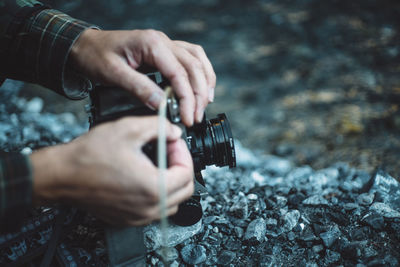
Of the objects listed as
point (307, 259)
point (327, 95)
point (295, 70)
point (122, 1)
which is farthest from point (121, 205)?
point (122, 1)

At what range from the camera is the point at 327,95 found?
3.31 m

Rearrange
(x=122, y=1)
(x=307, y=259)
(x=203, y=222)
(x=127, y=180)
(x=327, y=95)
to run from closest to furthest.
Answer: (x=127, y=180)
(x=307, y=259)
(x=203, y=222)
(x=327, y=95)
(x=122, y=1)

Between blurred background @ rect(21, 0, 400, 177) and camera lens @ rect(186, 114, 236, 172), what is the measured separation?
1453mm

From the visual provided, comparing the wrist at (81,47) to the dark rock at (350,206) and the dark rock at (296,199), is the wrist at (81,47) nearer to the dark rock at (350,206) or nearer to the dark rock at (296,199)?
the dark rock at (296,199)

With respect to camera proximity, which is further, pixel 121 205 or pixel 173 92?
pixel 173 92

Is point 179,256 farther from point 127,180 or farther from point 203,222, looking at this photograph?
point 127,180

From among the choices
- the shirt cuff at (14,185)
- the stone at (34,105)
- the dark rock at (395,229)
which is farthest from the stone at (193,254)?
the stone at (34,105)

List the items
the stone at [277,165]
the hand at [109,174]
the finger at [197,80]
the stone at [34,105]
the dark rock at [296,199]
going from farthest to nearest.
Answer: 1. the stone at [34,105]
2. the stone at [277,165]
3. the dark rock at [296,199]
4. the finger at [197,80]
5. the hand at [109,174]

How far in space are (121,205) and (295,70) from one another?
10.4 ft

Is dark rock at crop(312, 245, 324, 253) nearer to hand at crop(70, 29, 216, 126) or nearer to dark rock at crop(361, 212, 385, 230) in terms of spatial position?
dark rock at crop(361, 212, 385, 230)

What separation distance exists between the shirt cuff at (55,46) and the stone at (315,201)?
4.44ft

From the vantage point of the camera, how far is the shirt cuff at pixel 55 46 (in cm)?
148

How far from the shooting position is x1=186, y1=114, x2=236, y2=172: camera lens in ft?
4.52

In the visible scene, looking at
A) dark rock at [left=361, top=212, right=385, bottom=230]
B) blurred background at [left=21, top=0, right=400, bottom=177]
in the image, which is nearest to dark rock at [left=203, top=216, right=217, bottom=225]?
dark rock at [left=361, top=212, right=385, bottom=230]
